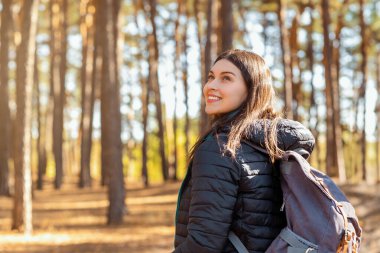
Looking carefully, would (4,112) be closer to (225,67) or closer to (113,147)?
(113,147)

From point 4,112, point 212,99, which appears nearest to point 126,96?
point 4,112

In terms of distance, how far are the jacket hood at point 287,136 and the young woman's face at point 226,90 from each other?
170 mm

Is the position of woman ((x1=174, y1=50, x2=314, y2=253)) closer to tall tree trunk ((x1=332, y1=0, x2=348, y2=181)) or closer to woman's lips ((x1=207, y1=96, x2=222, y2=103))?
woman's lips ((x1=207, y1=96, x2=222, y2=103))

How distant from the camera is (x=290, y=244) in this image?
96.0 inches

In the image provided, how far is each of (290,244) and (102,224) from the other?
41.1ft

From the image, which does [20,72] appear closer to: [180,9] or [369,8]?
[180,9]

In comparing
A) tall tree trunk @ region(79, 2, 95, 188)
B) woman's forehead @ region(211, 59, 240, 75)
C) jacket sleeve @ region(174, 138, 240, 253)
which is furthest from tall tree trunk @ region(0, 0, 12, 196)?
jacket sleeve @ region(174, 138, 240, 253)

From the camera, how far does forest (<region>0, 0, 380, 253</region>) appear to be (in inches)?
495

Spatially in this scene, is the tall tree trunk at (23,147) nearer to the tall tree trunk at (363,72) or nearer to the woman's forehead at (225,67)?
the woman's forehead at (225,67)

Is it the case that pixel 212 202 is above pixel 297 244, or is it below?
above

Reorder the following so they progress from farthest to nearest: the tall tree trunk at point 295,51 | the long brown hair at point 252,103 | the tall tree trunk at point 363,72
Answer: the tall tree trunk at point 295,51
the tall tree trunk at point 363,72
the long brown hair at point 252,103

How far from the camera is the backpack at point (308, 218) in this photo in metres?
2.40

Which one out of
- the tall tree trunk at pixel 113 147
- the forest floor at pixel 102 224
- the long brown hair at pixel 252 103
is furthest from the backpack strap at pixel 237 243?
the tall tree trunk at pixel 113 147

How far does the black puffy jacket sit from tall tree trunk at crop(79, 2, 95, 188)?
2448cm
